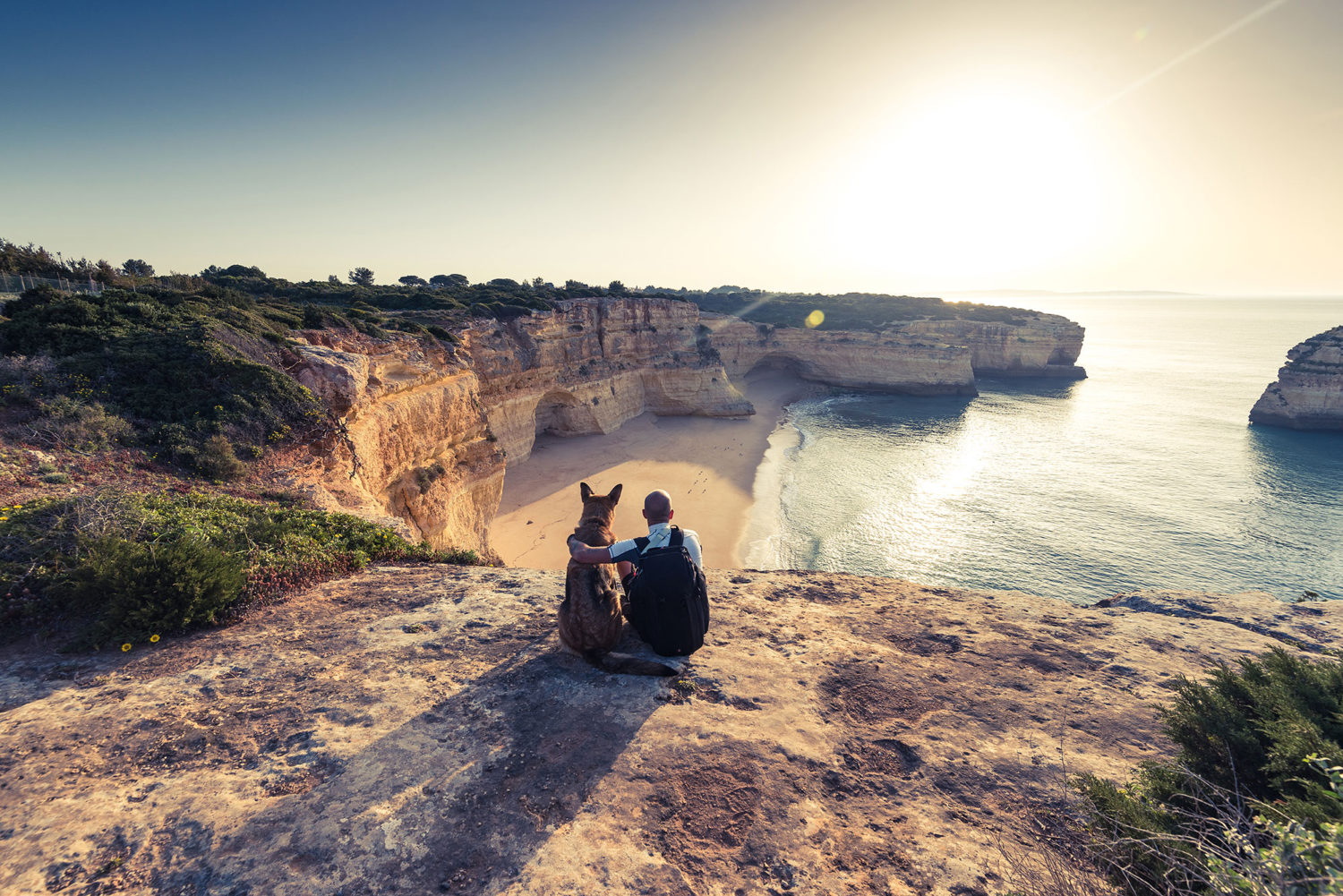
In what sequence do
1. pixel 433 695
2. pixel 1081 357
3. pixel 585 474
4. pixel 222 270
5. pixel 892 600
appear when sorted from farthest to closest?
pixel 1081 357, pixel 222 270, pixel 585 474, pixel 892 600, pixel 433 695

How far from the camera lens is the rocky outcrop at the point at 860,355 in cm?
4941

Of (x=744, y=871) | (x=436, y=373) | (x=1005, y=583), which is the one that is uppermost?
(x=436, y=373)

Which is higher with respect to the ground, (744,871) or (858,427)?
(744,871)

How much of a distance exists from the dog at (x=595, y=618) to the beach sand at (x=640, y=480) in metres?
12.3

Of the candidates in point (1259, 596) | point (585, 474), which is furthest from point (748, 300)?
point (1259, 596)

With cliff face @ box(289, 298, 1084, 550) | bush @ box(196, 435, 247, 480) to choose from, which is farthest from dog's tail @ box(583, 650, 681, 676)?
bush @ box(196, 435, 247, 480)

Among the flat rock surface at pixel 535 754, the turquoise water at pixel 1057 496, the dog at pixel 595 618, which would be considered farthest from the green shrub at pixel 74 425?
the turquoise water at pixel 1057 496

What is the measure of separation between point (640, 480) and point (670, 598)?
856 inches

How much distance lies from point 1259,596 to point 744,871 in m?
10.1

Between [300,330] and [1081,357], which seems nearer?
[300,330]

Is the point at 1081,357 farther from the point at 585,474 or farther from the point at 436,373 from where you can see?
the point at 436,373

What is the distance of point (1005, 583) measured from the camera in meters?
17.3

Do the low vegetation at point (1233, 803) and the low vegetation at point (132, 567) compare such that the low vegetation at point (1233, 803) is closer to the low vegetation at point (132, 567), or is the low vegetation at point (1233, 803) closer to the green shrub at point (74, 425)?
the low vegetation at point (132, 567)

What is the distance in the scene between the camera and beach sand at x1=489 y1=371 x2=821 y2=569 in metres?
19.4
